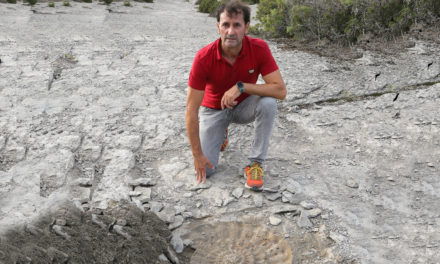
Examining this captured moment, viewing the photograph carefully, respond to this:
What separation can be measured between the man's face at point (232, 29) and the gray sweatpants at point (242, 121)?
522mm

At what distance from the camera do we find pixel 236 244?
8.65 ft

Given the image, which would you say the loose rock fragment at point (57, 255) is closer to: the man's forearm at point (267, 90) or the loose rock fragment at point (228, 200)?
the loose rock fragment at point (228, 200)

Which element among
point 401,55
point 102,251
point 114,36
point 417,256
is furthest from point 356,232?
point 114,36

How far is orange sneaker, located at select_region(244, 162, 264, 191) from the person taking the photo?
3096mm

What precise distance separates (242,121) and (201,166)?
1.81 feet

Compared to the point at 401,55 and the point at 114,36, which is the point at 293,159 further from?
the point at 114,36

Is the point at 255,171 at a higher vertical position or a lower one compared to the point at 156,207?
higher

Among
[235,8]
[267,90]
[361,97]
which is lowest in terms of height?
[361,97]

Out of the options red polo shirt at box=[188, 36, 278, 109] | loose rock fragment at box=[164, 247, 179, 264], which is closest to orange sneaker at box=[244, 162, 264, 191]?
red polo shirt at box=[188, 36, 278, 109]

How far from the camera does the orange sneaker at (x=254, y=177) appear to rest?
310 centimetres

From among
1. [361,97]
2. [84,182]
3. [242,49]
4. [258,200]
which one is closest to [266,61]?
A: [242,49]

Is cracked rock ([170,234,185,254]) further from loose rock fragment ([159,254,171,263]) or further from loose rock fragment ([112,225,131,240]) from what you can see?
loose rock fragment ([112,225,131,240])

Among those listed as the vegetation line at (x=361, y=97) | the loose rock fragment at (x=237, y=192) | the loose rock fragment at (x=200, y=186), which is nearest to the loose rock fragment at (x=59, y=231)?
the loose rock fragment at (x=200, y=186)

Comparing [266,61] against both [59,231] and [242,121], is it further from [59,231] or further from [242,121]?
[59,231]
